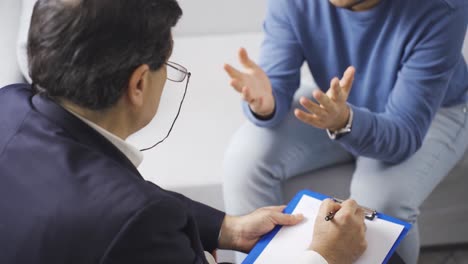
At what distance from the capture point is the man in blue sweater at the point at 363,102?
123 centimetres

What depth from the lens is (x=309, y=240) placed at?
1.08 m

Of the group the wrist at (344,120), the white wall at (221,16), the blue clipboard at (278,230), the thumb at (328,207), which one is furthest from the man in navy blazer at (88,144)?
the white wall at (221,16)

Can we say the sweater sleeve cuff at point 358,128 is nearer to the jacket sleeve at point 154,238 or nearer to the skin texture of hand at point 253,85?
the skin texture of hand at point 253,85

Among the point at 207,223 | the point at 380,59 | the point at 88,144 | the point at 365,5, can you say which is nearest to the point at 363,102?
the point at 380,59

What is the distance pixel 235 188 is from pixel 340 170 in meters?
0.26

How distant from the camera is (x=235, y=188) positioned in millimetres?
1390

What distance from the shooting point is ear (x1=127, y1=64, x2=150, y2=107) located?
0.83 m

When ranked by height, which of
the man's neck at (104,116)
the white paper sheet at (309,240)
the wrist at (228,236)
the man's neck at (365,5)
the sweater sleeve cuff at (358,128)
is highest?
the man's neck at (365,5)

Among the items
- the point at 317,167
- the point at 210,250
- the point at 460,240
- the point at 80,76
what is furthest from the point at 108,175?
the point at 460,240

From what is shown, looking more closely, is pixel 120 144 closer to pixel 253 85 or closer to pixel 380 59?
pixel 253 85

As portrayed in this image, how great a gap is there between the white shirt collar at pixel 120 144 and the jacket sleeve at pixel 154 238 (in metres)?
0.13

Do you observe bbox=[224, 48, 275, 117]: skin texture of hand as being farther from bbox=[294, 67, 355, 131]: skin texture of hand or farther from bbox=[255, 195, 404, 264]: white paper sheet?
bbox=[255, 195, 404, 264]: white paper sheet

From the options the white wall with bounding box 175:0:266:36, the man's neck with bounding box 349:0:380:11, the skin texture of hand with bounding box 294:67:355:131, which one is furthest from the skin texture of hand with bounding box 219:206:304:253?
the white wall with bounding box 175:0:266:36

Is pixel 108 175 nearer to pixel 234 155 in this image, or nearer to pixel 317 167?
pixel 234 155
